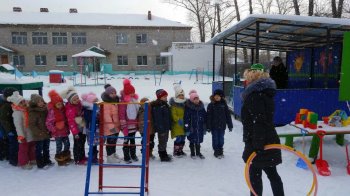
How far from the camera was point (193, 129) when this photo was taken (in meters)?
5.98

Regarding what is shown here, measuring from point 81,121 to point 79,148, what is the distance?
1.99 feet

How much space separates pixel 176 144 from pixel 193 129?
19.5 inches

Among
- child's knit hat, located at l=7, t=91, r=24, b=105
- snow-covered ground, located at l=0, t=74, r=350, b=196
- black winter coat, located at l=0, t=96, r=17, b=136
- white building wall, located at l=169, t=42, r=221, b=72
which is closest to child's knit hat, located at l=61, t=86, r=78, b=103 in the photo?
child's knit hat, located at l=7, t=91, r=24, b=105

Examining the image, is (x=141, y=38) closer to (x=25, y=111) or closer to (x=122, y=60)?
(x=122, y=60)

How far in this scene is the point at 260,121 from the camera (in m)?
3.33

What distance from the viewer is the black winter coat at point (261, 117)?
3.32 meters

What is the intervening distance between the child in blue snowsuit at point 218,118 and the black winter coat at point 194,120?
5.8 inches

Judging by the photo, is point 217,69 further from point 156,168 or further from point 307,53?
point 156,168

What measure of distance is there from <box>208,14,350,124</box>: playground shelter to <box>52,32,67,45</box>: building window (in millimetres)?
30331

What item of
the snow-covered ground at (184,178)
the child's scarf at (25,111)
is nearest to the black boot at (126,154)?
the snow-covered ground at (184,178)

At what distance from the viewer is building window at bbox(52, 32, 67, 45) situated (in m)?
37.3

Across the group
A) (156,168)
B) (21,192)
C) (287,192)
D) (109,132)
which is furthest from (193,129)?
(21,192)

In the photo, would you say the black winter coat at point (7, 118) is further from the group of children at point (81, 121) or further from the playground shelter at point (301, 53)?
the playground shelter at point (301, 53)

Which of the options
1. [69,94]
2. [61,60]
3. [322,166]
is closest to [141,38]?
[61,60]
